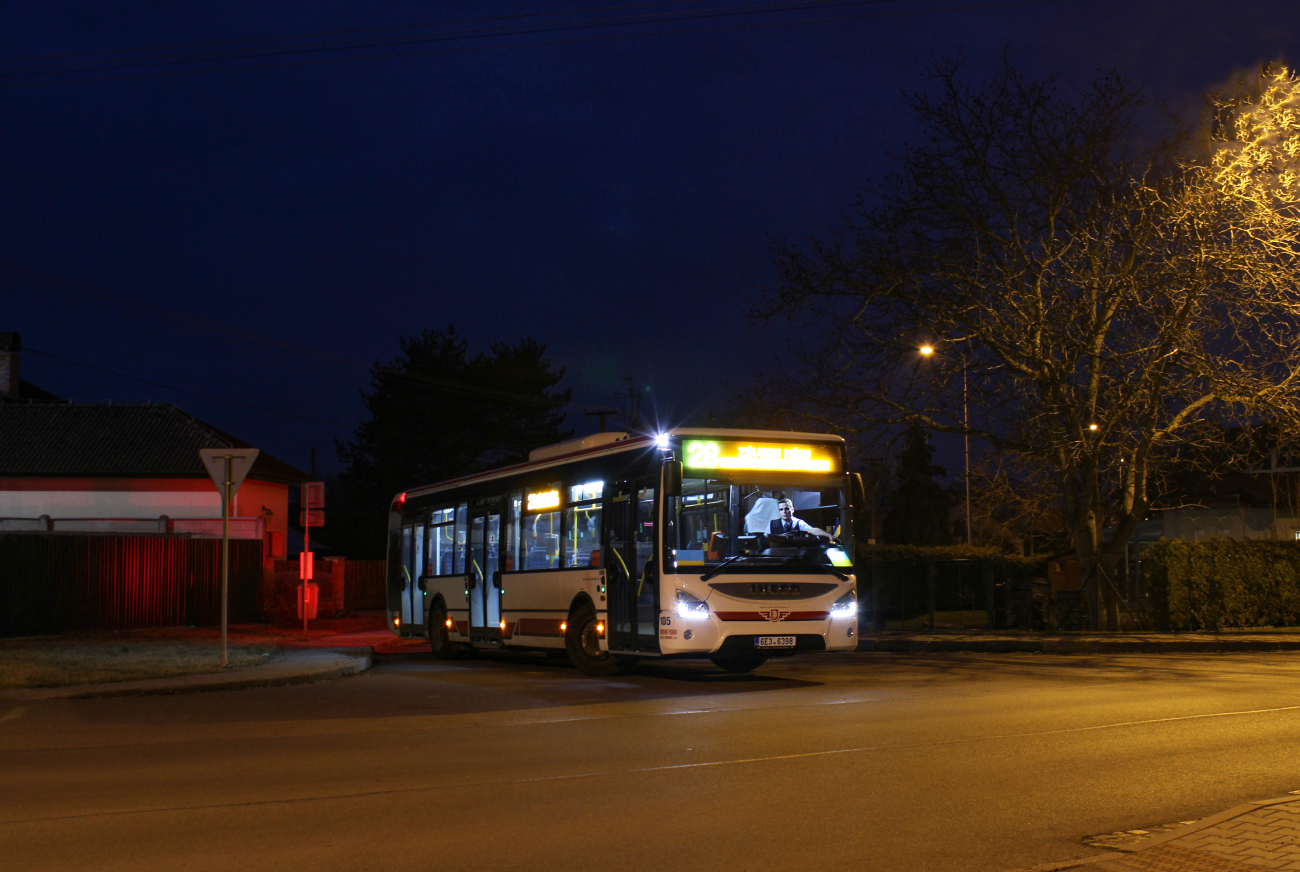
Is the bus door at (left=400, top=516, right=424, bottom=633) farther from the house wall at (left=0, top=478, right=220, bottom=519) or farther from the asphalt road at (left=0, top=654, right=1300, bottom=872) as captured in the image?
the house wall at (left=0, top=478, right=220, bottom=519)

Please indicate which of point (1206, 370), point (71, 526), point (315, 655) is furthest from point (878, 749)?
point (71, 526)

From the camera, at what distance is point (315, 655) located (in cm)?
1978

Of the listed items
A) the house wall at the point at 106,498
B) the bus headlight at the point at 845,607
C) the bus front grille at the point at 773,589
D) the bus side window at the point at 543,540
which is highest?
the house wall at the point at 106,498

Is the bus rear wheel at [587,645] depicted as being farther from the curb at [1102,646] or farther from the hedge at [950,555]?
the hedge at [950,555]

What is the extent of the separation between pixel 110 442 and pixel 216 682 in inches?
1359

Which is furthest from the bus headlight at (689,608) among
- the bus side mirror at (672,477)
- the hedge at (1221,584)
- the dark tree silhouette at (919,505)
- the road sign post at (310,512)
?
the dark tree silhouette at (919,505)

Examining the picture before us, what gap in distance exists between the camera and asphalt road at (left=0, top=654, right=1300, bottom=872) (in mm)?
6207

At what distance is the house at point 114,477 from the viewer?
43.6 meters

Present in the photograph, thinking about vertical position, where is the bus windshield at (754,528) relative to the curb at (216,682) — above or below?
above

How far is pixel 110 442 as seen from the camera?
45875 millimetres

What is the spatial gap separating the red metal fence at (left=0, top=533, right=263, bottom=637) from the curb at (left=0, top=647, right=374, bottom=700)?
10.3 meters

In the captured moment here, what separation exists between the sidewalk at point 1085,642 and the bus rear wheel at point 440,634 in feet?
25.7

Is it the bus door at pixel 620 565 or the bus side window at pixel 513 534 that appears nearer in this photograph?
the bus door at pixel 620 565

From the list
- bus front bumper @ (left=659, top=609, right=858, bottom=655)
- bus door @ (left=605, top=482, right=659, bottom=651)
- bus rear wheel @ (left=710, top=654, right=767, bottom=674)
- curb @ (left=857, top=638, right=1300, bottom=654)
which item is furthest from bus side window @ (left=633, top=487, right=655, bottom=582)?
curb @ (left=857, top=638, right=1300, bottom=654)
